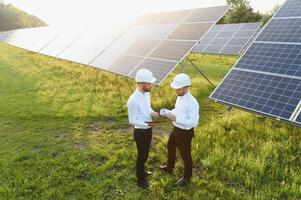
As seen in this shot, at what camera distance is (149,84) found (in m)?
6.01

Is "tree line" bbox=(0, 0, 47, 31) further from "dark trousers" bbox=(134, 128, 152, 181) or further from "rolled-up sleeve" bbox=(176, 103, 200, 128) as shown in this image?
"rolled-up sleeve" bbox=(176, 103, 200, 128)

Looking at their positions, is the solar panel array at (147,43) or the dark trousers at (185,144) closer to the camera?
the dark trousers at (185,144)

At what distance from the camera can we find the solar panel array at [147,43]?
37.2 feet

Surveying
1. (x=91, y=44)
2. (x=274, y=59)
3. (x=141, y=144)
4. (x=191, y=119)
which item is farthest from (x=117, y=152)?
(x=91, y=44)

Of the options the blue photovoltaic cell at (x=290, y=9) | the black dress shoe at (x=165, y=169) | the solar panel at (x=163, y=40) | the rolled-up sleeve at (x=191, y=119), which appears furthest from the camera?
the solar panel at (x=163, y=40)

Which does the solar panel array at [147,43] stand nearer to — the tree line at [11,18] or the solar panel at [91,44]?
the solar panel at [91,44]

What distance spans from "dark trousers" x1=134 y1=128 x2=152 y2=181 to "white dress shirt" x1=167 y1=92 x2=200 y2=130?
0.59 meters

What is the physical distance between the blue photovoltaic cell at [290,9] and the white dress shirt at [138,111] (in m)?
7.06

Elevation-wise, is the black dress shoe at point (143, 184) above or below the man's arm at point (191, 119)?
below

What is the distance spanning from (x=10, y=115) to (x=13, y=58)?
14.6 m

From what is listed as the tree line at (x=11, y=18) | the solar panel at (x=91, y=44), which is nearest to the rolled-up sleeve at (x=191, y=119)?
the solar panel at (x=91, y=44)

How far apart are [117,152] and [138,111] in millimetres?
2019

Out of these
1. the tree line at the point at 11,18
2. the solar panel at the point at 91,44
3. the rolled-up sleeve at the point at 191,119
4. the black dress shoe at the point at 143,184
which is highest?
the rolled-up sleeve at the point at 191,119

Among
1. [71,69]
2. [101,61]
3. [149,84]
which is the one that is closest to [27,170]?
[149,84]
